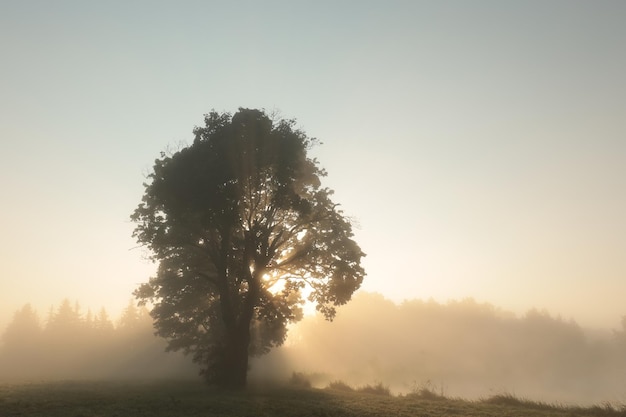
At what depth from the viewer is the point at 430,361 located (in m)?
134

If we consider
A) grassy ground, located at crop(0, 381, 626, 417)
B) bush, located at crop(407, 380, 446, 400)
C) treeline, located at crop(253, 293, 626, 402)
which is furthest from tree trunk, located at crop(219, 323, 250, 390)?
treeline, located at crop(253, 293, 626, 402)

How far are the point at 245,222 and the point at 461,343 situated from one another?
152 m

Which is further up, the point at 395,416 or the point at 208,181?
the point at 208,181

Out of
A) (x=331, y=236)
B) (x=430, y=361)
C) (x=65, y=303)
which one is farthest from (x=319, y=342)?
(x=331, y=236)

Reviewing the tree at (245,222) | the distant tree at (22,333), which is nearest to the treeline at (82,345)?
the distant tree at (22,333)

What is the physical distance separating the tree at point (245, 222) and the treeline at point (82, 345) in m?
55.6

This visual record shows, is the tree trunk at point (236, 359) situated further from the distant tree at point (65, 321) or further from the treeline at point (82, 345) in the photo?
the distant tree at point (65, 321)

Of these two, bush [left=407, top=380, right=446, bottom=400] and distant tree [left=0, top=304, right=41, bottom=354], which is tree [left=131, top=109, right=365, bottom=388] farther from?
distant tree [left=0, top=304, right=41, bottom=354]

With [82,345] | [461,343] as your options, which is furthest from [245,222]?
[461,343]

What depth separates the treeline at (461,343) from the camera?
4466 inches

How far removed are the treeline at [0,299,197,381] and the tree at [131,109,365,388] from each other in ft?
182

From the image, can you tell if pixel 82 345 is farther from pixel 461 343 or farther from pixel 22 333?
pixel 461 343

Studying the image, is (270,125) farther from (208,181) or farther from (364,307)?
(364,307)

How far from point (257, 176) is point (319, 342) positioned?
107130 millimetres
